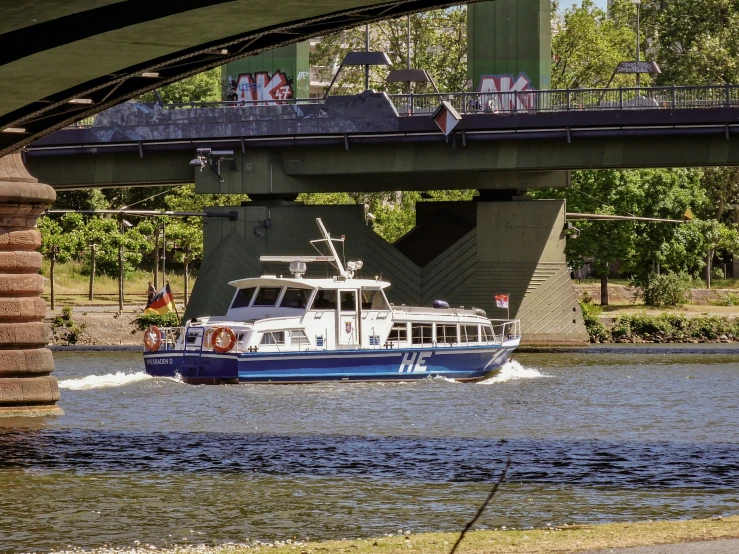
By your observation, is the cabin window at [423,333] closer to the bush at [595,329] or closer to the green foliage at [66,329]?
the bush at [595,329]

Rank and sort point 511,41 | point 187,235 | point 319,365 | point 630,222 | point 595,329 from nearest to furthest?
point 319,365
point 511,41
point 595,329
point 630,222
point 187,235

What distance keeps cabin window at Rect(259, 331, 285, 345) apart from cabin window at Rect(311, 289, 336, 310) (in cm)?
176

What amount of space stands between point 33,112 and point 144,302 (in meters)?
62.5

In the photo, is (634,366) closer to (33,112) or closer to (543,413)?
(543,413)

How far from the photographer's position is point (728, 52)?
106 m

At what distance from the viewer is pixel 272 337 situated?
45.4m

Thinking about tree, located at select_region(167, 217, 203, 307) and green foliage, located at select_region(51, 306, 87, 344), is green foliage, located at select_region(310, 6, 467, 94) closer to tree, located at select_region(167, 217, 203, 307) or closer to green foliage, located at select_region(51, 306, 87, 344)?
tree, located at select_region(167, 217, 203, 307)

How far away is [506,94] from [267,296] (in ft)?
53.4

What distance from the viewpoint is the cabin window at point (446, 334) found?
164ft

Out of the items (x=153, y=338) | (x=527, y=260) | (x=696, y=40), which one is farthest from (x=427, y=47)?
(x=153, y=338)

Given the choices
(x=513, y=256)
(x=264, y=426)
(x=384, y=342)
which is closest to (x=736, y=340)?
(x=513, y=256)

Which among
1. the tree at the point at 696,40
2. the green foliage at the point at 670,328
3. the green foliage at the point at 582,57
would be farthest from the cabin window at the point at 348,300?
the tree at the point at 696,40

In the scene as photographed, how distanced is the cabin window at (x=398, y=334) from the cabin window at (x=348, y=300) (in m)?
1.72

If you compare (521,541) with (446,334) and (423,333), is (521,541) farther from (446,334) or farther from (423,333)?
(446,334)
